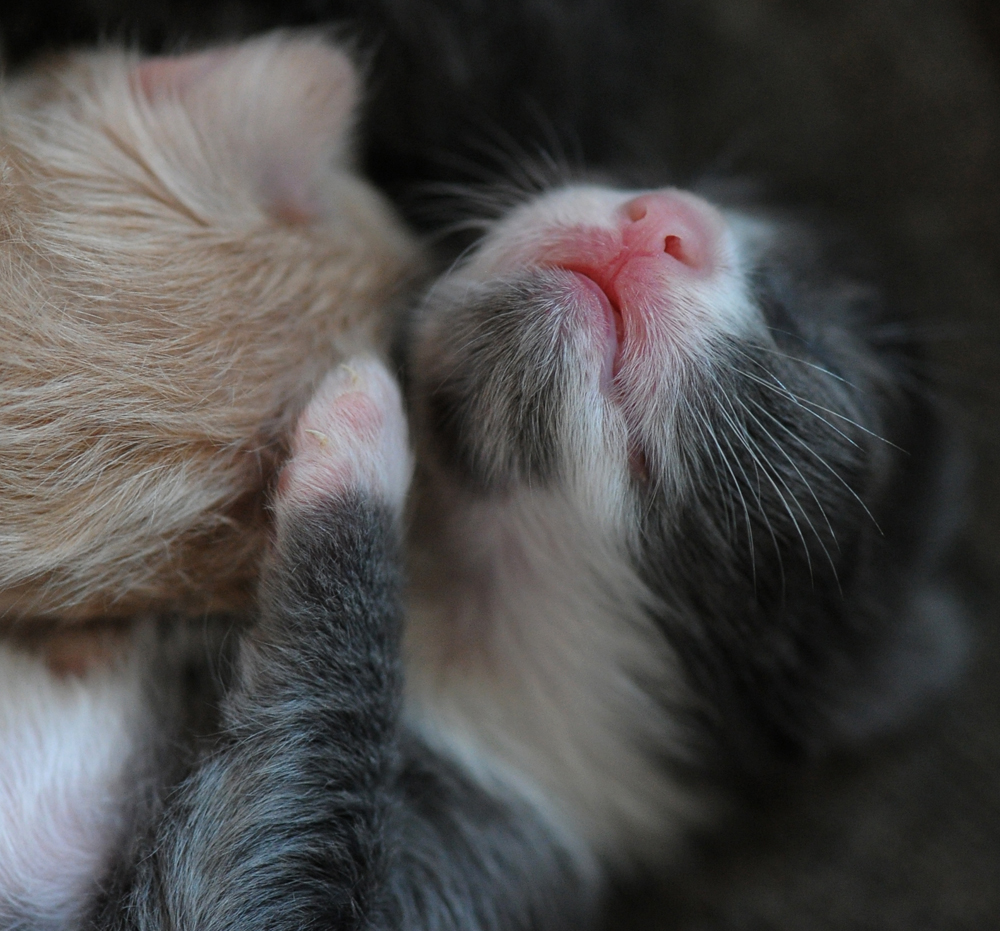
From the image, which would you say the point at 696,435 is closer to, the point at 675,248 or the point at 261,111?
the point at 675,248

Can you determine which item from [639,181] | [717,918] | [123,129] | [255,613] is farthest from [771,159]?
[717,918]

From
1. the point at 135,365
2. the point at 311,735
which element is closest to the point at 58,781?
the point at 311,735

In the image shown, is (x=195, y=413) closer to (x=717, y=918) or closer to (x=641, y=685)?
(x=641, y=685)

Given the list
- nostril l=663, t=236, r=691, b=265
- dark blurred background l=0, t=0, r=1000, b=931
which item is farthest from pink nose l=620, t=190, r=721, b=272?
dark blurred background l=0, t=0, r=1000, b=931

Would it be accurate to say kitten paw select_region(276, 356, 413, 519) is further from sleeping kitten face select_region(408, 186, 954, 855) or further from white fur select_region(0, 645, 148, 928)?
white fur select_region(0, 645, 148, 928)

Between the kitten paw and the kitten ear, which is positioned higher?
the kitten ear

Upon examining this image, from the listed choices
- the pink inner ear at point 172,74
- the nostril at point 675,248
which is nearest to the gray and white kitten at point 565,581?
the nostril at point 675,248

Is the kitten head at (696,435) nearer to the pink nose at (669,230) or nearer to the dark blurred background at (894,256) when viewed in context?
the pink nose at (669,230)

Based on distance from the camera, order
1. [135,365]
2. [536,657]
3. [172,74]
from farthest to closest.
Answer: [536,657] → [172,74] → [135,365]
